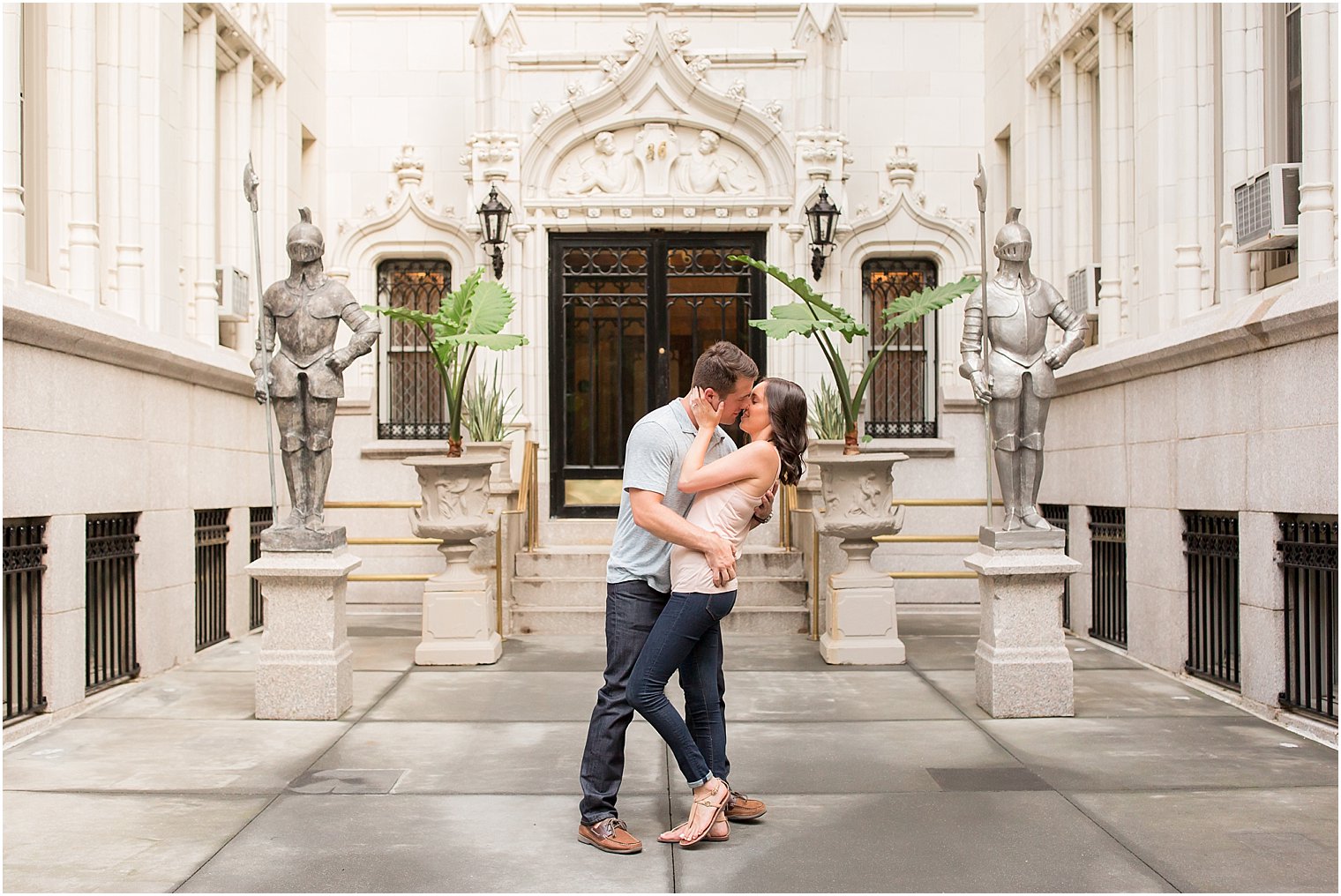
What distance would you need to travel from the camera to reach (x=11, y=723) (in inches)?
286

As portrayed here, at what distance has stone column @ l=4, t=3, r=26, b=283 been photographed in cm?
783

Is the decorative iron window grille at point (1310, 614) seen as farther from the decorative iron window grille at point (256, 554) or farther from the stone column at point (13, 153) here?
the decorative iron window grille at point (256, 554)

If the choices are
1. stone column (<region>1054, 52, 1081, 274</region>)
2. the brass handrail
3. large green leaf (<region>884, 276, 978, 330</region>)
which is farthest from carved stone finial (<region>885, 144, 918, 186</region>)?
the brass handrail

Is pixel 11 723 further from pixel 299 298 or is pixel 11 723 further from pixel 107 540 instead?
pixel 299 298

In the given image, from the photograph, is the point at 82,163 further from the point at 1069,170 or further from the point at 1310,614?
the point at 1069,170

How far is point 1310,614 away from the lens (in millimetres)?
7328

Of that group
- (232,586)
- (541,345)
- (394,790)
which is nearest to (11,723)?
(394,790)

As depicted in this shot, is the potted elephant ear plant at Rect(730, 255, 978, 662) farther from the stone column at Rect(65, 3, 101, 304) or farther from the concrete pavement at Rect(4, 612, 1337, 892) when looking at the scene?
the stone column at Rect(65, 3, 101, 304)

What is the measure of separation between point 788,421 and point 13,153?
6.06m

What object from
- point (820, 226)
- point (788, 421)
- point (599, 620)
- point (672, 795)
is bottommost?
point (672, 795)

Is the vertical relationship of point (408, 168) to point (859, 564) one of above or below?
above

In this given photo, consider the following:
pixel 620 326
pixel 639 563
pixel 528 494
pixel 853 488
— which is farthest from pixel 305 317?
pixel 620 326

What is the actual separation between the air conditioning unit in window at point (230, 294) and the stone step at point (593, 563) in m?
3.66

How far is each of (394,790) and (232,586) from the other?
6.17 meters
